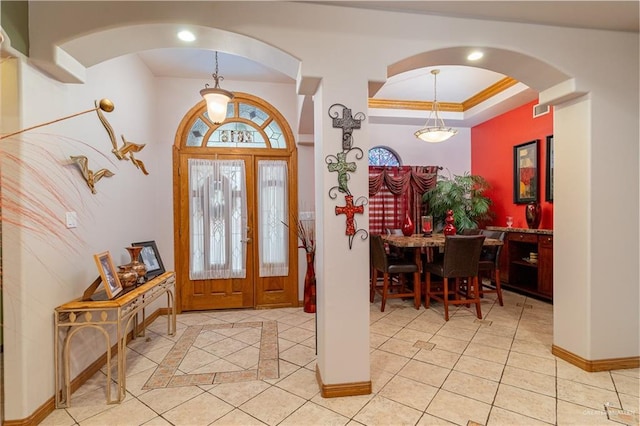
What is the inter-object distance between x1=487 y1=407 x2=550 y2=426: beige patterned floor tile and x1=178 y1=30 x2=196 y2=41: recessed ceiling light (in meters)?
3.05

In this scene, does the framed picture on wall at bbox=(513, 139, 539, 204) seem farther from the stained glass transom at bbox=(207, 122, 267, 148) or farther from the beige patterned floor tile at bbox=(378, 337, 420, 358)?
the stained glass transom at bbox=(207, 122, 267, 148)

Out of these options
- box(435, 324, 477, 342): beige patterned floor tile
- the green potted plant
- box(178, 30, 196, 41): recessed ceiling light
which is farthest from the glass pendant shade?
the green potted plant

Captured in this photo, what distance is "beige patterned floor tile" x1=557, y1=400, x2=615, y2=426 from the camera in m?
1.79

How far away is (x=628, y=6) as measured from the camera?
2.08 m

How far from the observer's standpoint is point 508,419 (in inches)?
72.0

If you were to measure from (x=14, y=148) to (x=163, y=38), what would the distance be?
44.0 inches

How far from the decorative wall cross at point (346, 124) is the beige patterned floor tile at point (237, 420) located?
1791 millimetres

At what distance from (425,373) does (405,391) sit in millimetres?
321

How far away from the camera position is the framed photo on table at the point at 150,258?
3109 mm

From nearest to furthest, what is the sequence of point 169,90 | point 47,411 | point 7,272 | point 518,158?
point 7,272, point 47,411, point 169,90, point 518,158

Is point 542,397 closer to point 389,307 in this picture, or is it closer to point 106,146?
point 389,307

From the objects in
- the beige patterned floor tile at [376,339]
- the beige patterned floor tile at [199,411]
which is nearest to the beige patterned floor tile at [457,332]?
the beige patterned floor tile at [376,339]

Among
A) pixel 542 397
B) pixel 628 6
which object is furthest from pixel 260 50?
pixel 542 397

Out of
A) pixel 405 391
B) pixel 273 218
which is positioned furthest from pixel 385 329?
pixel 273 218
